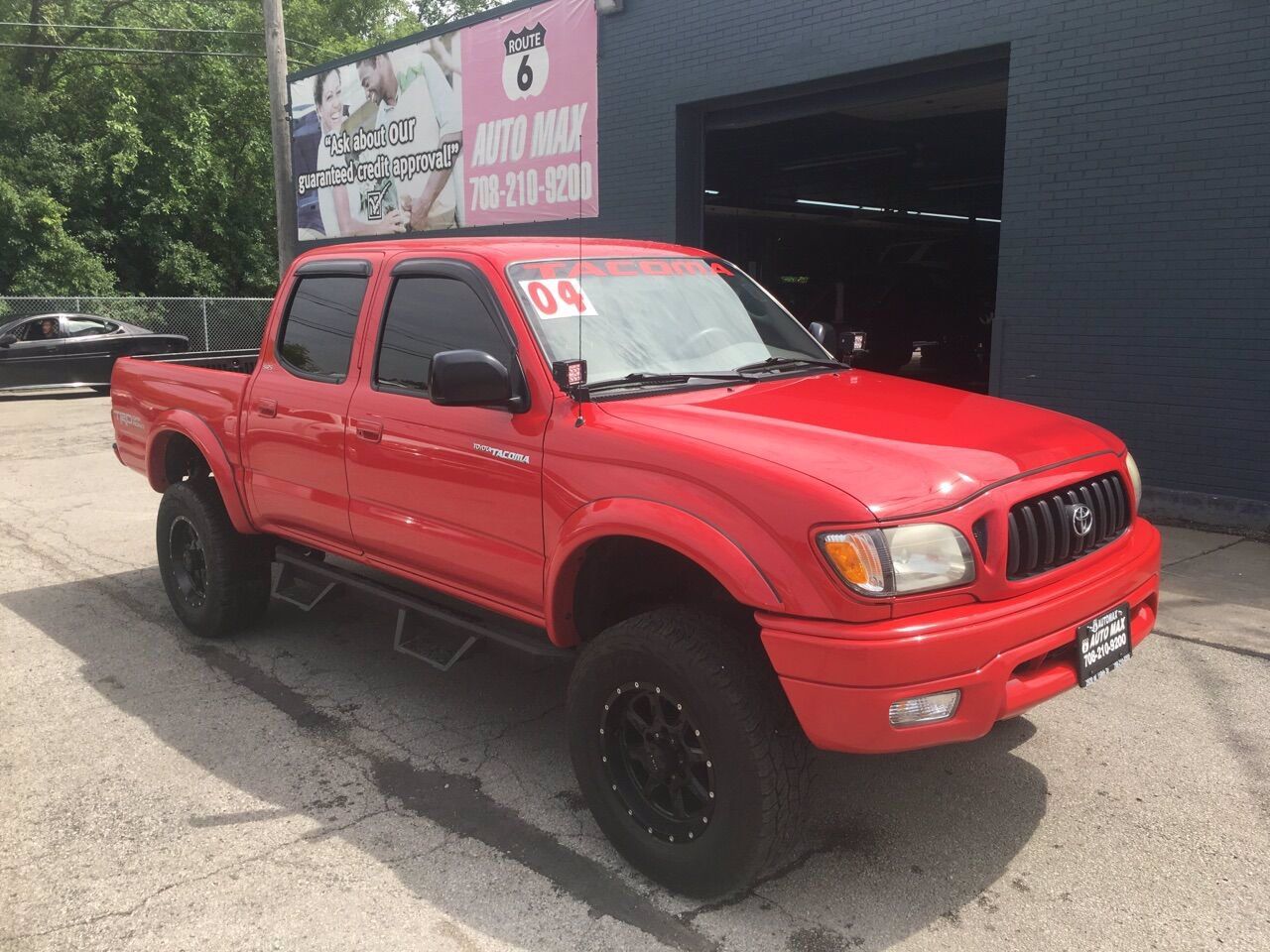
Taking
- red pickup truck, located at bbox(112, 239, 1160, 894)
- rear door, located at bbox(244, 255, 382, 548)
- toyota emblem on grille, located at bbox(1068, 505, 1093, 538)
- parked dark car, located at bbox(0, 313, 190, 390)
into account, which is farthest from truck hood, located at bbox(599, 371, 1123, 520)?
parked dark car, located at bbox(0, 313, 190, 390)

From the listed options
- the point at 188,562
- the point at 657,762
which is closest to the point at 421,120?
the point at 188,562

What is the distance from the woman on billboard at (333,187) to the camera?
15.7 meters

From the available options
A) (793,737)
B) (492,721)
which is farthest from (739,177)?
(793,737)

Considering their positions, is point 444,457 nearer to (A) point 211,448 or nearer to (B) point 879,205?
(A) point 211,448

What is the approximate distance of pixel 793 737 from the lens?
2.92 metres

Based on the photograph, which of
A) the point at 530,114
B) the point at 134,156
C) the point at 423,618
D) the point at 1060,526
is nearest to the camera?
the point at 1060,526

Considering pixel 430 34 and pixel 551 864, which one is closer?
pixel 551 864

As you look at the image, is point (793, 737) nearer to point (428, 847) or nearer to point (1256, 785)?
point (428, 847)

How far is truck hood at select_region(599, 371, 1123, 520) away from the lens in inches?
112

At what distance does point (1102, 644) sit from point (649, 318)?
1935 millimetres

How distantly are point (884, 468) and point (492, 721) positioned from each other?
227cm

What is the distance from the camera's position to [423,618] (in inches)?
175

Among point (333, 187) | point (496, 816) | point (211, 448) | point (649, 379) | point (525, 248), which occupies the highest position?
point (333, 187)

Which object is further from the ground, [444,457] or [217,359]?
[217,359]
